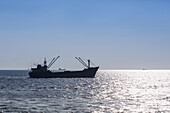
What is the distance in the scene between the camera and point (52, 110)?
44.7 meters

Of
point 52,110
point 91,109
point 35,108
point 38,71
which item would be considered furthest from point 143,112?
point 38,71

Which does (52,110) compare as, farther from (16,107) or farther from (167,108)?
(167,108)

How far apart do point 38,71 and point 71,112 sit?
15735 centimetres

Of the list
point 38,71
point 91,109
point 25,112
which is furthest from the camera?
point 38,71

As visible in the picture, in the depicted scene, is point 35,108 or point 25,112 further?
point 35,108

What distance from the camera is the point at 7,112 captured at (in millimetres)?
42969

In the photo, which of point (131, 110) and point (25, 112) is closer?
point (25, 112)

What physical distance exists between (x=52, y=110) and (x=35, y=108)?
332cm

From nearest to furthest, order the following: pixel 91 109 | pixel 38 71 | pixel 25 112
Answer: pixel 25 112
pixel 91 109
pixel 38 71

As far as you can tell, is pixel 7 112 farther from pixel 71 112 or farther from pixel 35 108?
pixel 71 112

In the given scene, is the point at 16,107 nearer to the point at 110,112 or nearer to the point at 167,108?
the point at 110,112

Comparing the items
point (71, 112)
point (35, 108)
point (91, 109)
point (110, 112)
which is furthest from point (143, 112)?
point (35, 108)

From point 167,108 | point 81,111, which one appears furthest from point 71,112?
point 167,108

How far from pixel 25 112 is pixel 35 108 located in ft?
12.0
